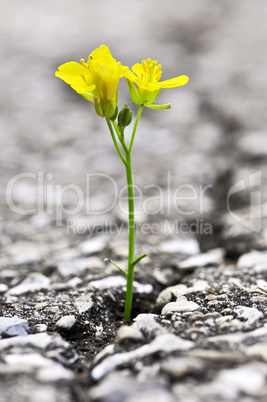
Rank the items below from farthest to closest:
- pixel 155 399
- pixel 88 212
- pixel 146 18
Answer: pixel 146 18 → pixel 88 212 → pixel 155 399

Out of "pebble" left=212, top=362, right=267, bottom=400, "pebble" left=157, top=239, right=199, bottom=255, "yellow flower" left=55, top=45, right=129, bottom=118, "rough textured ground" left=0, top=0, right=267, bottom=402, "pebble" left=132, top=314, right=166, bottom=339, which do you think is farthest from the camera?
"pebble" left=157, top=239, right=199, bottom=255

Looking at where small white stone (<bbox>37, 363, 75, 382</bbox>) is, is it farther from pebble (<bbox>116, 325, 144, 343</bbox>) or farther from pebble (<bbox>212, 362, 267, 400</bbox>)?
pebble (<bbox>212, 362, 267, 400</bbox>)

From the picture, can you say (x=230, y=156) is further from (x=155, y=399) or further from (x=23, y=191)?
(x=155, y=399)

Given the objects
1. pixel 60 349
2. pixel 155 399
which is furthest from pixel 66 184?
pixel 155 399

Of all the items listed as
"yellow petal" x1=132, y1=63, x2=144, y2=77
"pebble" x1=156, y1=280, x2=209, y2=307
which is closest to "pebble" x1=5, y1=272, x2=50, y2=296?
"pebble" x1=156, y1=280, x2=209, y2=307

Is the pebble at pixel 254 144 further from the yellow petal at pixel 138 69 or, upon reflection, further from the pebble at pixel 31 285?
the pebble at pixel 31 285

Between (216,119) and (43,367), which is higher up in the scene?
(216,119)

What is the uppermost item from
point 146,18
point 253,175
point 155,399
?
point 146,18
